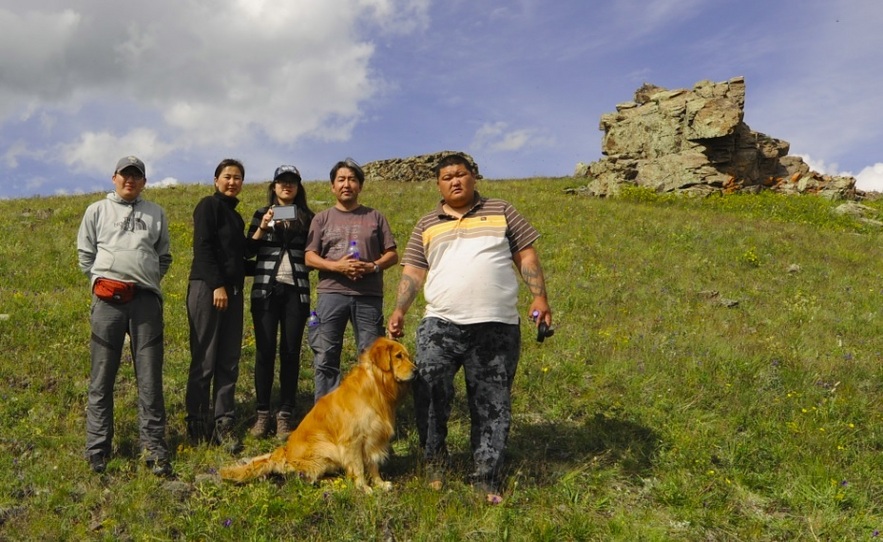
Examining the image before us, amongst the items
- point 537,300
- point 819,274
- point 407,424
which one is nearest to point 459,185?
point 537,300

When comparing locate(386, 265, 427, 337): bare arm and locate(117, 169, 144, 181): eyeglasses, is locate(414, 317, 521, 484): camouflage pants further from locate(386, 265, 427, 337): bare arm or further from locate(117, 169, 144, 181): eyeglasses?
locate(117, 169, 144, 181): eyeglasses

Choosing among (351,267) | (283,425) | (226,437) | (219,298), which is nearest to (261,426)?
(283,425)

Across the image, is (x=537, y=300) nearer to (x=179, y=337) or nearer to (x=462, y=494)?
(x=462, y=494)

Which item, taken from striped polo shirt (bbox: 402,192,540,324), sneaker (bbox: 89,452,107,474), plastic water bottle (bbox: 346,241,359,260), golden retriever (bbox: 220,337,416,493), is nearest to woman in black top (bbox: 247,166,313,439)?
plastic water bottle (bbox: 346,241,359,260)

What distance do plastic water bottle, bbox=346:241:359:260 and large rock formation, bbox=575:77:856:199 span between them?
20.4 meters

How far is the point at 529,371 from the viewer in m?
6.98

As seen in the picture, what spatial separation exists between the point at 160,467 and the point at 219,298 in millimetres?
1492

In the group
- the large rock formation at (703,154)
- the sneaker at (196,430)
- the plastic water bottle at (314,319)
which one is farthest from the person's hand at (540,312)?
the large rock formation at (703,154)

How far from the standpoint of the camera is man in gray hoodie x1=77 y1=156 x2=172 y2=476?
473 centimetres

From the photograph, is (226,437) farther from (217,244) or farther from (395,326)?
(395,326)

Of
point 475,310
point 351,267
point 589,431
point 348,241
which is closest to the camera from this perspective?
point 475,310

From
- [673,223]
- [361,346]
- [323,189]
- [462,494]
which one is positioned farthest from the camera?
[323,189]

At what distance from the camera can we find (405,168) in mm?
29688

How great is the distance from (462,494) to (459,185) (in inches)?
93.5
